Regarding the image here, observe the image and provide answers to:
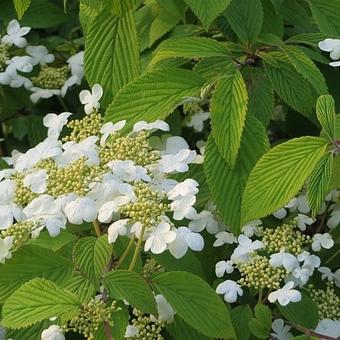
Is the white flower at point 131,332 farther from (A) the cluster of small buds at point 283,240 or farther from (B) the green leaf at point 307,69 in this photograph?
(B) the green leaf at point 307,69

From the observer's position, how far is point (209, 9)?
48.8 inches

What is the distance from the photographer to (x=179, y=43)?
1263 millimetres

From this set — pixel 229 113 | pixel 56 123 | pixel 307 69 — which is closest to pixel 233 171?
pixel 229 113

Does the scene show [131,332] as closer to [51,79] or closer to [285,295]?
[285,295]

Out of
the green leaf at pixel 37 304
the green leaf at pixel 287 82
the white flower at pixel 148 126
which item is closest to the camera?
the green leaf at pixel 37 304

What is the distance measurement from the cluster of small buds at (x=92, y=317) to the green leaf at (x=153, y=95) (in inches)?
12.4

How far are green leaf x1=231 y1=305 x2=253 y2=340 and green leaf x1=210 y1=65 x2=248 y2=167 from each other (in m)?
0.20

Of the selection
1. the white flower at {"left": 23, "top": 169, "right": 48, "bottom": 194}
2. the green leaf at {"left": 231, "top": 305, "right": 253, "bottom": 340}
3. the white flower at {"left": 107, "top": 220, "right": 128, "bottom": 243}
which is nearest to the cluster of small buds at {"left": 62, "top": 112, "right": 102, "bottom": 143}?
the white flower at {"left": 23, "top": 169, "right": 48, "bottom": 194}

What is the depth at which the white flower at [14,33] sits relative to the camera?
5.61 ft

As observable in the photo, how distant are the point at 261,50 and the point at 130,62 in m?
0.21

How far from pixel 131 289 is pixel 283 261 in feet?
Answer: 0.75

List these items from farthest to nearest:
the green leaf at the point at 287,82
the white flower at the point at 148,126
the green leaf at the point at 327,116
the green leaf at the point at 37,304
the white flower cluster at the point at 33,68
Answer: the white flower cluster at the point at 33,68 → the green leaf at the point at 287,82 → the white flower at the point at 148,126 → the green leaf at the point at 327,116 → the green leaf at the point at 37,304

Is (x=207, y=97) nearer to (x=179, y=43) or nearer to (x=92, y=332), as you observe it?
(x=179, y=43)

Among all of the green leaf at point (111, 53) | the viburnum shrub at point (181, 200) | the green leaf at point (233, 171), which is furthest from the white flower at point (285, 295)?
the green leaf at point (111, 53)
